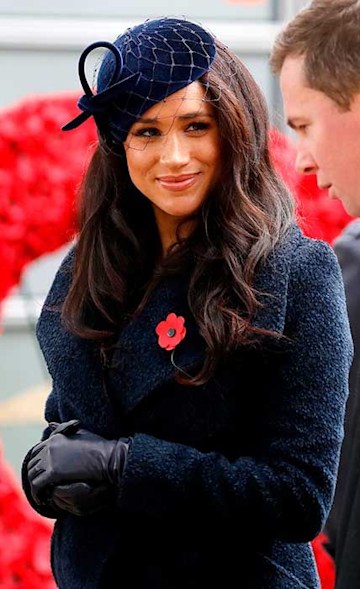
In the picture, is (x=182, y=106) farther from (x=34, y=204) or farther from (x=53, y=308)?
(x=34, y=204)

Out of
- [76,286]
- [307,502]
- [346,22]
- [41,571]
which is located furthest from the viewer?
[41,571]

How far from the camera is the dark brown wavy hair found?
6.97 ft

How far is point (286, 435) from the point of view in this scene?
81.7 inches

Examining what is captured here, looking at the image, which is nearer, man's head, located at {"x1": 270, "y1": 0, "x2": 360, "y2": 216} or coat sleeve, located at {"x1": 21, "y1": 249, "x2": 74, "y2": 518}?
coat sleeve, located at {"x1": 21, "y1": 249, "x2": 74, "y2": 518}

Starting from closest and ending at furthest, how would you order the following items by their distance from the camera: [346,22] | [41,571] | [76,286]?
[76,286], [346,22], [41,571]

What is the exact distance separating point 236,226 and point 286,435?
38cm

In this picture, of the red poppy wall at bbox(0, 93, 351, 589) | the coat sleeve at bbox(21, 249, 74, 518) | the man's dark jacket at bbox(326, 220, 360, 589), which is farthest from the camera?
the red poppy wall at bbox(0, 93, 351, 589)

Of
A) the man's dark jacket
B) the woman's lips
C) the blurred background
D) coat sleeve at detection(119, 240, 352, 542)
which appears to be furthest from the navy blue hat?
the blurred background

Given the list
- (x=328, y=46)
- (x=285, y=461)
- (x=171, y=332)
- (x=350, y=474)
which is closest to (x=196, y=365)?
(x=171, y=332)

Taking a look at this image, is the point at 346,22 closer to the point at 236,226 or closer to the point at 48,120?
the point at 236,226

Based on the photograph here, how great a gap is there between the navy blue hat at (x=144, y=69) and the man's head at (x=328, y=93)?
0.55 m

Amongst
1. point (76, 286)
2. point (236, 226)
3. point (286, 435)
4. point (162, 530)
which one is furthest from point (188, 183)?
point (162, 530)

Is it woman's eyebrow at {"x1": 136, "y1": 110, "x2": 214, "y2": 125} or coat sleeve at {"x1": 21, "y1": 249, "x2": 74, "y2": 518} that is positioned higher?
woman's eyebrow at {"x1": 136, "y1": 110, "x2": 214, "y2": 125}

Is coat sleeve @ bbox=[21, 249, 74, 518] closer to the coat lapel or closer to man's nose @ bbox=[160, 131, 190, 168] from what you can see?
the coat lapel
